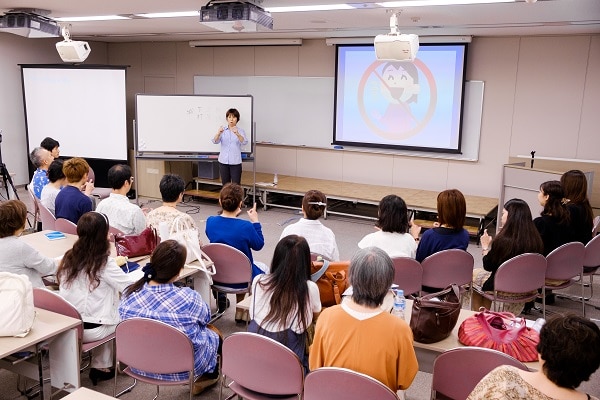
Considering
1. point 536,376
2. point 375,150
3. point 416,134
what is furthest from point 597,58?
point 536,376

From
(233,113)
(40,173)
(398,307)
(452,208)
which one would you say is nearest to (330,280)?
(398,307)

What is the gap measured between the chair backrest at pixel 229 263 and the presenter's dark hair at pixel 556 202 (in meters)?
2.64

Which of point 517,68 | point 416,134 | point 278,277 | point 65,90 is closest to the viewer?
point 278,277

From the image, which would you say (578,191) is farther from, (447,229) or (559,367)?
(559,367)

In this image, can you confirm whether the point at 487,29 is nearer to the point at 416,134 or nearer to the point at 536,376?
the point at 416,134

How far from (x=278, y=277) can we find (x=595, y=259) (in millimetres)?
3318

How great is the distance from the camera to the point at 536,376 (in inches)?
74.9

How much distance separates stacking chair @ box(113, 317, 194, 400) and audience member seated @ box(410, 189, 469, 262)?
2140mm

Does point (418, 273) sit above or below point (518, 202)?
below

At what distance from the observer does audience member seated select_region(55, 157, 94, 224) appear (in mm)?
4691

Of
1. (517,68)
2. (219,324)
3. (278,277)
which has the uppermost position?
(517,68)

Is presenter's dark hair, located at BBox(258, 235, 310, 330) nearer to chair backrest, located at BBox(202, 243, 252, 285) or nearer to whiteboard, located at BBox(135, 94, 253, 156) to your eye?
chair backrest, located at BBox(202, 243, 252, 285)

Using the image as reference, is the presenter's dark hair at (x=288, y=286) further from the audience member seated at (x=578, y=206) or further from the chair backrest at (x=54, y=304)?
the audience member seated at (x=578, y=206)

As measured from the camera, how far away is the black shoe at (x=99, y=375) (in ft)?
11.6
